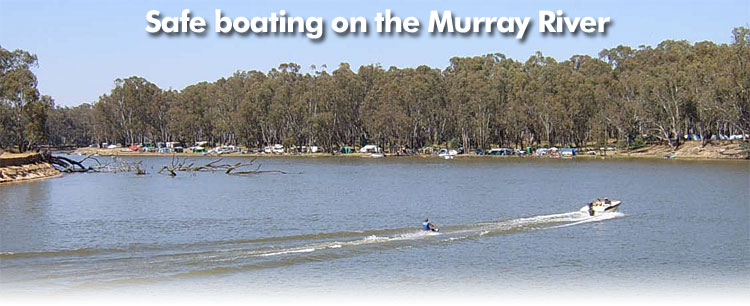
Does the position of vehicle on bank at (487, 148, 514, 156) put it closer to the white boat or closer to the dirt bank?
the dirt bank

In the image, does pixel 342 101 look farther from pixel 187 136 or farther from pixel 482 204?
pixel 482 204

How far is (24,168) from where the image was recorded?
70.0 m

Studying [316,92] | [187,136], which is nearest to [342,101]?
[316,92]

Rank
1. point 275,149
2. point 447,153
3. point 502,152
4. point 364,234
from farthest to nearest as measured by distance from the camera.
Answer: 1. point 275,149
2. point 502,152
3. point 447,153
4. point 364,234

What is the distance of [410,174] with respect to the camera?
83.2 metres

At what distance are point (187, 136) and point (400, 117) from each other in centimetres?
6093

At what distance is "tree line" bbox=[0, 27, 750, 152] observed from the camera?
108562 millimetres

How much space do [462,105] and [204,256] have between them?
106734mm

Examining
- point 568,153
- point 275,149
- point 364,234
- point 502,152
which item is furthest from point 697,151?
point 364,234

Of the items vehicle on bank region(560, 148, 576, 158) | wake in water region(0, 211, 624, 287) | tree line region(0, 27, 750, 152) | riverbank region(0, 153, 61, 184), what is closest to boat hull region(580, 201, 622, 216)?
wake in water region(0, 211, 624, 287)

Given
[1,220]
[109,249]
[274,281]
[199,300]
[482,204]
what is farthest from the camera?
[482,204]

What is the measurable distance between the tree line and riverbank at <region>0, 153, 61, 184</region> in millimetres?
10421

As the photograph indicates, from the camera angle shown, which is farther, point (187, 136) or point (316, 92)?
point (187, 136)

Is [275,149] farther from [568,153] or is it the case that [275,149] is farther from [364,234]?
[364,234]
